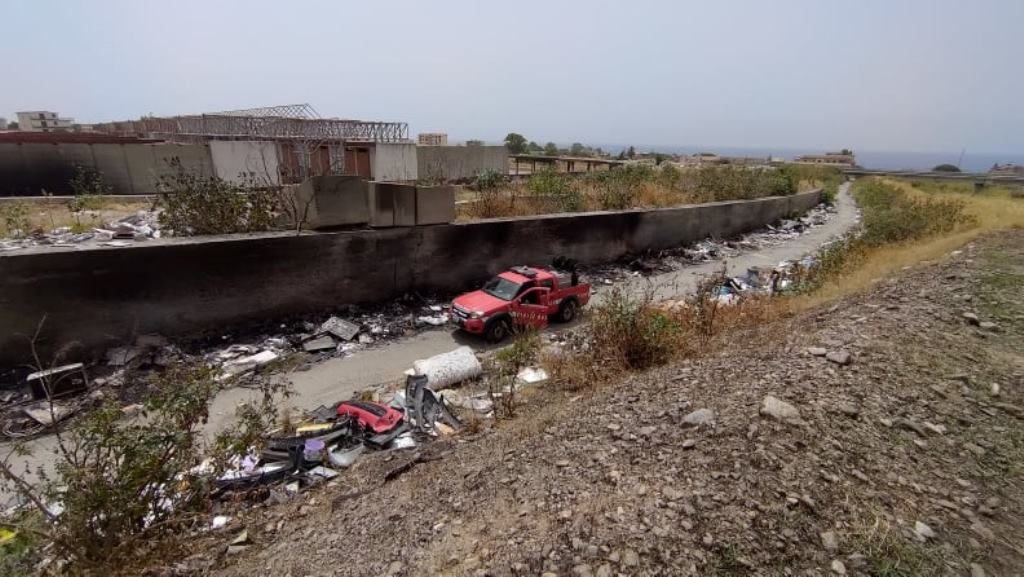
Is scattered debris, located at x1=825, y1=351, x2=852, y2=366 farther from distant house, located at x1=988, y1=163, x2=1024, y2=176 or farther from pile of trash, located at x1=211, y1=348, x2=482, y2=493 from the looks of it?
distant house, located at x1=988, y1=163, x2=1024, y2=176

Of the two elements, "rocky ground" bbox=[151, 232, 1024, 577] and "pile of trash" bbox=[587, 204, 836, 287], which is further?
"pile of trash" bbox=[587, 204, 836, 287]

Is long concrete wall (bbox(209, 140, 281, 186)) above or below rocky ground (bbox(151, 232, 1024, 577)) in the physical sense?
above

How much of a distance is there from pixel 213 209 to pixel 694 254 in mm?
12898

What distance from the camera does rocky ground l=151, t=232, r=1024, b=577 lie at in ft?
8.08

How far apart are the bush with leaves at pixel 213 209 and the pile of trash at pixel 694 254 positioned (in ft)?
25.7

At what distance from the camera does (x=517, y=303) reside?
830 cm

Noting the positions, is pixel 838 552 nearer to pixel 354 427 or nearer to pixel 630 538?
pixel 630 538

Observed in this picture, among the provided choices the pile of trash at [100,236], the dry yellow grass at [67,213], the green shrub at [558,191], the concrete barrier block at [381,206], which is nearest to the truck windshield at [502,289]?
the concrete barrier block at [381,206]

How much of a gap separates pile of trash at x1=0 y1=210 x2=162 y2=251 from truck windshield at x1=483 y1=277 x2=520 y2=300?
19.3ft

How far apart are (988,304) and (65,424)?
1175 cm

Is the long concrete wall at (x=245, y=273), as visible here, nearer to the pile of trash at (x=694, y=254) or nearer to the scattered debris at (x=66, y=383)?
the scattered debris at (x=66, y=383)

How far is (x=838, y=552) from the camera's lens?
240 cm

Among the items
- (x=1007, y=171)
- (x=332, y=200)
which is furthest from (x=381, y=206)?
(x=1007, y=171)

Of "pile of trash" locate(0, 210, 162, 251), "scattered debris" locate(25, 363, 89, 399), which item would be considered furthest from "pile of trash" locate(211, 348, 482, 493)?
"pile of trash" locate(0, 210, 162, 251)
